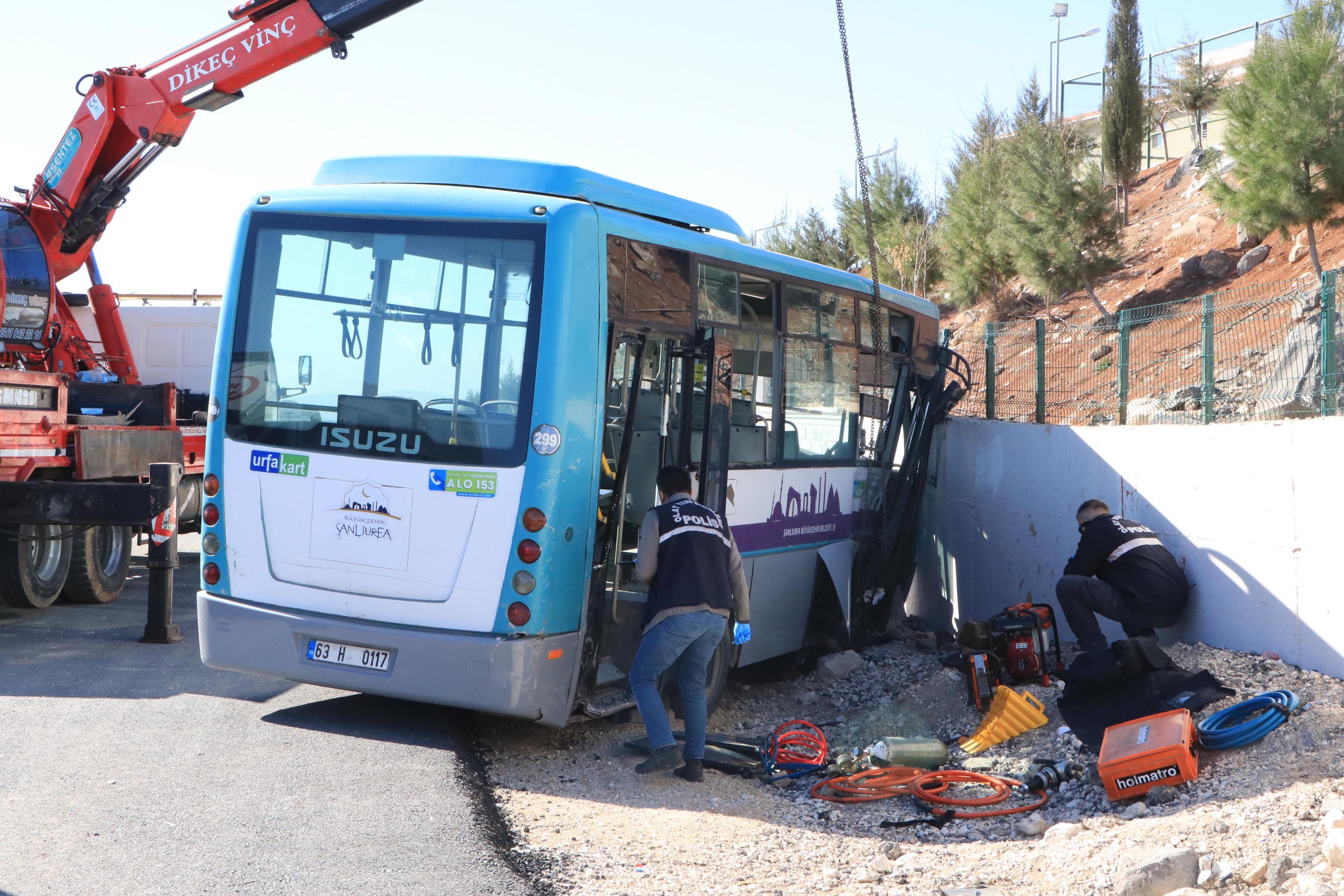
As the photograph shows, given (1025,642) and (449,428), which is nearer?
(449,428)

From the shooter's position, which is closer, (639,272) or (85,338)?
(639,272)

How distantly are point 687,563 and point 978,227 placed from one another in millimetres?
23136

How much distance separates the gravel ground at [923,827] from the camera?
468 cm

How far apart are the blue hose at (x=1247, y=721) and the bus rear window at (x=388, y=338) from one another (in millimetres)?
3729

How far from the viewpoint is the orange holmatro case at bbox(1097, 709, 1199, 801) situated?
569cm

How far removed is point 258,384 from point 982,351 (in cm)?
801

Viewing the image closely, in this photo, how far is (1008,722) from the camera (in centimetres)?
725

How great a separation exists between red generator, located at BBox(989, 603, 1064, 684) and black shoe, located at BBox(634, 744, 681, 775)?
298cm

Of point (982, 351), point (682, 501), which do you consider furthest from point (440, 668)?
point (982, 351)

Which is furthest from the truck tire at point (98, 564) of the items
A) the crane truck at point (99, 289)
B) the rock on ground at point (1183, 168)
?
the rock on ground at point (1183, 168)

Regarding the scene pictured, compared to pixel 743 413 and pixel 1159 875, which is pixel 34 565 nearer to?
pixel 743 413

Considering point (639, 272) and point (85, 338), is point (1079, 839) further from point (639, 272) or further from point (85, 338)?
point (85, 338)

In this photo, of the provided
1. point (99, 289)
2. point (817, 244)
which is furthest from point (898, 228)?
point (99, 289)

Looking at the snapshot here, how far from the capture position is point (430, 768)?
5.98m
